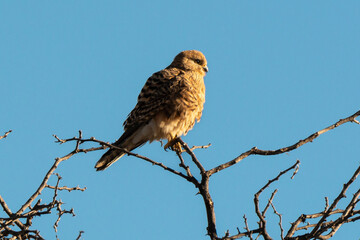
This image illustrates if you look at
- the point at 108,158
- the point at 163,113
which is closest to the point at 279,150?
the point at 108,158

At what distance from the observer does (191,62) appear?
5.14 metres

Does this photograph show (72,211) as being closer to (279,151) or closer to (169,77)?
(279,151)

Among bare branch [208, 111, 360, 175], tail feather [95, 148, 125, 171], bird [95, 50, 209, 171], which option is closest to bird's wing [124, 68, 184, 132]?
bird [95, 50, 209, 171]

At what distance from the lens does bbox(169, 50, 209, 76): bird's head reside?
16.5ft

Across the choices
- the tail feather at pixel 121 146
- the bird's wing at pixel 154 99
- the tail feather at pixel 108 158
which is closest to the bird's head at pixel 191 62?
the bird's wing at pixel 154 99

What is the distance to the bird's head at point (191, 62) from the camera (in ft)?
16.5

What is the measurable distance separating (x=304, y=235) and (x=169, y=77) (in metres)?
2.43

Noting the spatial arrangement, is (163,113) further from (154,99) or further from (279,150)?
(279,150)

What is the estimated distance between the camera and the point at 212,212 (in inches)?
103

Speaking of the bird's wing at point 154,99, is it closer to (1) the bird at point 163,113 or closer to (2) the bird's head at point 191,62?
(1) the bird at point 163,113

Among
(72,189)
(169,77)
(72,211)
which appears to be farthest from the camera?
(169,77)

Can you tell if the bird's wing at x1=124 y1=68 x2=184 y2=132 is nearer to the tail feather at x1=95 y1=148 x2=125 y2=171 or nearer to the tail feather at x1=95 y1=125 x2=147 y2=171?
the tail feather at x1=95 y1=125 x2=147 y2=171

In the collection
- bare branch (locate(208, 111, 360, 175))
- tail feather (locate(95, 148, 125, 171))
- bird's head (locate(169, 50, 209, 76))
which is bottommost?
bare branch (locate(208, 111, 360, 175))

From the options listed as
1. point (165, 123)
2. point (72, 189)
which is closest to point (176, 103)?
point (165, 123)
